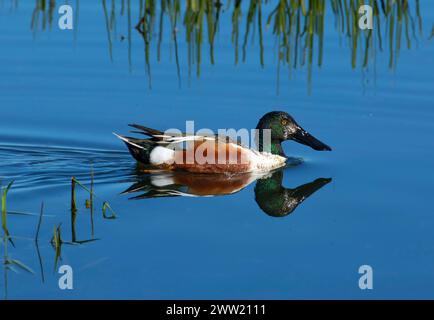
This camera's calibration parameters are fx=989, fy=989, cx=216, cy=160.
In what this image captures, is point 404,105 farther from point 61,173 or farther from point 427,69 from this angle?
point 61,173

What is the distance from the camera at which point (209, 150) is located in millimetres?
9375

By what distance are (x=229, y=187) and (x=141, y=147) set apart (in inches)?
39.1

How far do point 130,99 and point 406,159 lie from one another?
2915 millimetres

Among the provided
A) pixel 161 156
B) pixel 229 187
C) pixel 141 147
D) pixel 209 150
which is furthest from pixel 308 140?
pixel 141 147

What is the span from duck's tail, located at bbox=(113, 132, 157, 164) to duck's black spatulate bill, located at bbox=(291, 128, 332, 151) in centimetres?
143

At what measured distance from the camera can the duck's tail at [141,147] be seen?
30.4ft

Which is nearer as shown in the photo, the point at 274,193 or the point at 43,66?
the point at 274,193

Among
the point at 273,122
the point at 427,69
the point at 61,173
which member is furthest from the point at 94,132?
the point at 427,69

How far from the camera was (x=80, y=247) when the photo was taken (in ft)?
21.5

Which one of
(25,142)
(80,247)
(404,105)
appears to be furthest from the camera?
(404,105)

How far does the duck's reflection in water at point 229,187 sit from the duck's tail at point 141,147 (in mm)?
233

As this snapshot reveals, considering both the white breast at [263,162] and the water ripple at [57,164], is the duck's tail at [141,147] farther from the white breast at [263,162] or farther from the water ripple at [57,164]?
the white breast at [263,162]

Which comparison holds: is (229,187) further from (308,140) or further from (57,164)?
(57,164)

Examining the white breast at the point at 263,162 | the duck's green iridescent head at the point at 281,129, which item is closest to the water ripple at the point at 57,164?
the white breast at the point at 263,162
